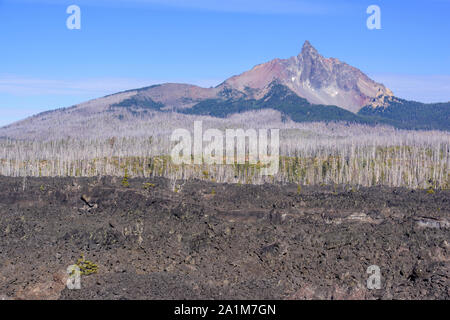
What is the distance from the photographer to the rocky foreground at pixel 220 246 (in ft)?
109

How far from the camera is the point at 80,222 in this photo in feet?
185

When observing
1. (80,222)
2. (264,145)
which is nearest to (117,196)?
(80,222)

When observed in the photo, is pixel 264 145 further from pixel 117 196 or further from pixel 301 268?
pixel 301 268

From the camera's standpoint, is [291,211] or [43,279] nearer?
[43,279]

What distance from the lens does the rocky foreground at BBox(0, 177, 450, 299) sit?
33.3 m

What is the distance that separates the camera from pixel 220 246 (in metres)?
42.2

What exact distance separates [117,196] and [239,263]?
28387 millimetres

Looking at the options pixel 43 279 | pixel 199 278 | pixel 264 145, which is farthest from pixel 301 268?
pixel 264 145

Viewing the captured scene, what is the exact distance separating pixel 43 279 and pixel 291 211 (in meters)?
30.8

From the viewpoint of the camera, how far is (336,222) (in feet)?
180
